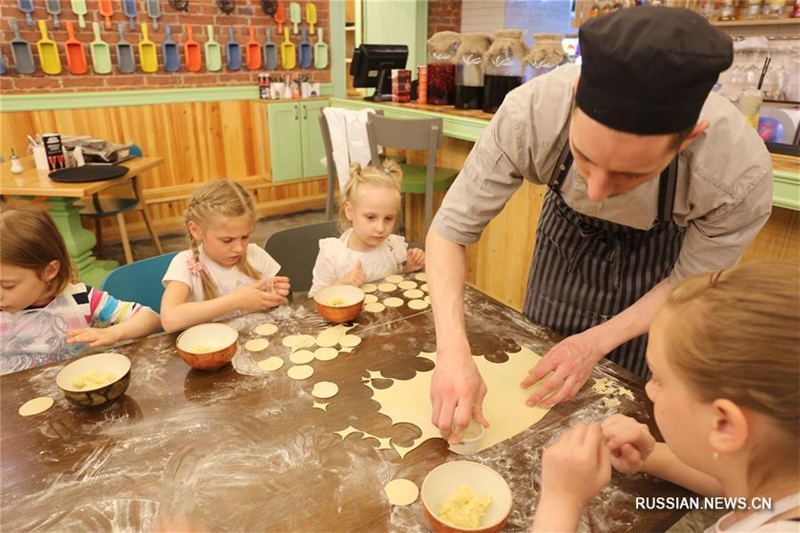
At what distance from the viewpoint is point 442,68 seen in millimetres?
3262

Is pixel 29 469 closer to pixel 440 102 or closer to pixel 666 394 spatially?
pixel 666 394

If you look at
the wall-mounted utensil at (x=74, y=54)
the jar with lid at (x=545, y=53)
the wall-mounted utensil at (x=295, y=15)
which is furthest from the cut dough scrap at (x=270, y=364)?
the wall-mounted utensil at (x=295, y=15)

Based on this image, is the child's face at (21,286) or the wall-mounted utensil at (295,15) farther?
the wall-mounted utensil at (295,15)

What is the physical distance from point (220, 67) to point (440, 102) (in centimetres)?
229

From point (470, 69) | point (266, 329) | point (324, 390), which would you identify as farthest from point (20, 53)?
point (324, 390)

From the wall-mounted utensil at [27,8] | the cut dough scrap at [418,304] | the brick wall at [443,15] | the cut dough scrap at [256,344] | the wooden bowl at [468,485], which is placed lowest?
the cut dough scrap at [256,344]

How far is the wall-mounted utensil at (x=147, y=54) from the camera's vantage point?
13.8 feet

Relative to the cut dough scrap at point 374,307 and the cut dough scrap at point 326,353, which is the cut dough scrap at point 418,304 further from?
the cut dough scrap at point 326,353

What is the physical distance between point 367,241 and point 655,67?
129 cm

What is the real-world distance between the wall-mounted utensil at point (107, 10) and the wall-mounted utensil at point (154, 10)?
0.26m

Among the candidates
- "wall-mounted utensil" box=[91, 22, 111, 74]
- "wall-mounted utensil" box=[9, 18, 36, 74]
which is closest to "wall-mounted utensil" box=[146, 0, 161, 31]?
"wall-mounted utensil" box=[91, 22, 111, 74]

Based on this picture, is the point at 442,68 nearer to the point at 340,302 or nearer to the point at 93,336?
the point at 340,302

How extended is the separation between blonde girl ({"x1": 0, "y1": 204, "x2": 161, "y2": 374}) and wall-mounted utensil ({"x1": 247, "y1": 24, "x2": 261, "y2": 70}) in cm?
368

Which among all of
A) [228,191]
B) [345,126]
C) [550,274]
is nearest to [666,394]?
[550,274]
